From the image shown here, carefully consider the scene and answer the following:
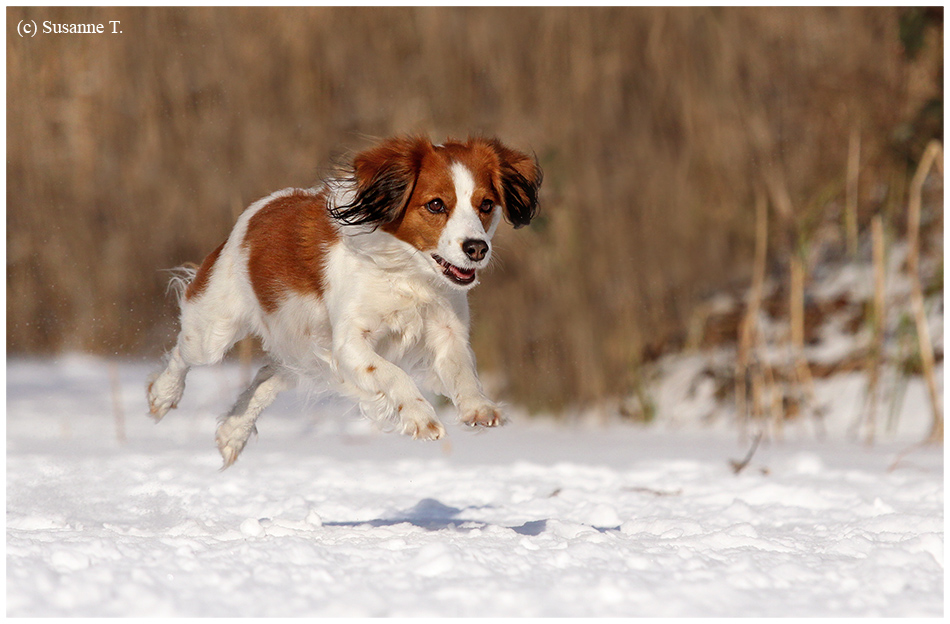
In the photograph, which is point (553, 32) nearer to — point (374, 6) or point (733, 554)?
point (374, 6)

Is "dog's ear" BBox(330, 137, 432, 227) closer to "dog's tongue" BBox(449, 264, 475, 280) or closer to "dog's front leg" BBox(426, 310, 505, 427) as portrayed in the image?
"dog's tongue" BBox(449, 264, 475, 280)

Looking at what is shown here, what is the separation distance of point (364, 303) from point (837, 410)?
4.71 m

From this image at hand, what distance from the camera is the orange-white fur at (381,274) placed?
3.49 metres

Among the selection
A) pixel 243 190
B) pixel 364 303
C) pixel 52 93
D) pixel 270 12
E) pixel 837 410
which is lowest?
pixel 837 410

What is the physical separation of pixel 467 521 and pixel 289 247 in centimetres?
124

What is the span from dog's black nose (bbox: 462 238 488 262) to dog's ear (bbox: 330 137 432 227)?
0.38 meters

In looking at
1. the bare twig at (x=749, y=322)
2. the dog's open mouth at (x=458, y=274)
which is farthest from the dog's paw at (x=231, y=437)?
the bare twig at (x=749, y=322)

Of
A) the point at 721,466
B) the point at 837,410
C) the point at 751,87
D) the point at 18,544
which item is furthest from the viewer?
the point at 751,87

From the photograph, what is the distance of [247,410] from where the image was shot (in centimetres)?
443

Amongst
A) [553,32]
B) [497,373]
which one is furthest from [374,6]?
[497,373]

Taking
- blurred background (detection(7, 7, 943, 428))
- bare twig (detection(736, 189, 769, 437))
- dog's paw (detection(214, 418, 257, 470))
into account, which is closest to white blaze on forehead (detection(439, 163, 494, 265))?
dog's paw (detection(214, 418, 257, 470))

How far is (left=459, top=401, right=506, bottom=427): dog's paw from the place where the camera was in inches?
133

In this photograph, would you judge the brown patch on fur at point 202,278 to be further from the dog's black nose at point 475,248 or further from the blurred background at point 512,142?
the blurred background at point 512,142

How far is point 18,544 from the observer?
290cm
